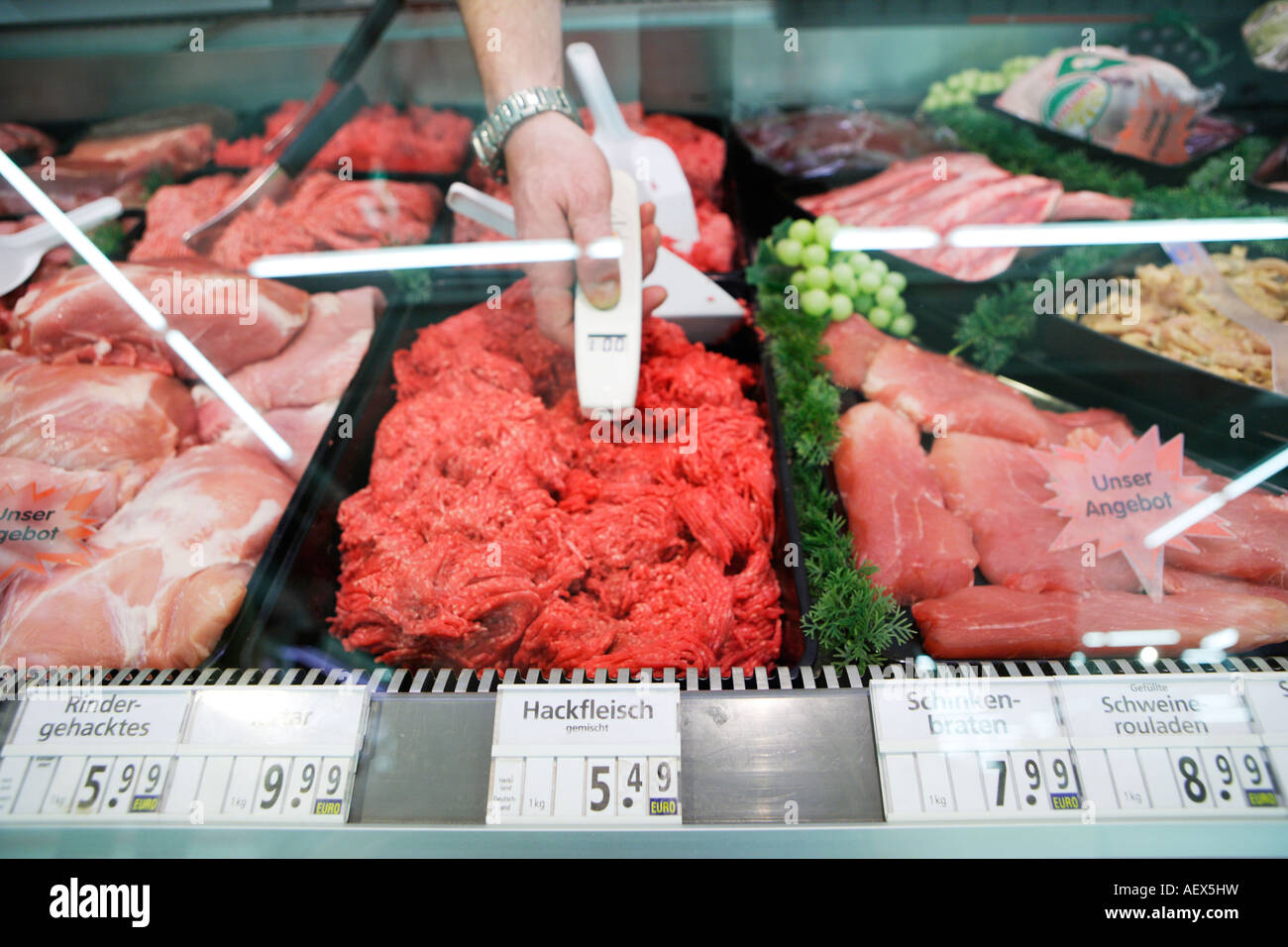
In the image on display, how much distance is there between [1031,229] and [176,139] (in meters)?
2.93

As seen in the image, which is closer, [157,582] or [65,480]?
[157,582]

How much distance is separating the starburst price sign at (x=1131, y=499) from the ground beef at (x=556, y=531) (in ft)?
1.93

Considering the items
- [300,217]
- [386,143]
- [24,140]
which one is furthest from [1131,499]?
[24,140]

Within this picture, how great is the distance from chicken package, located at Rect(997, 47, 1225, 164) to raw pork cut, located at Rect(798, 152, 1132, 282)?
318 millimetres

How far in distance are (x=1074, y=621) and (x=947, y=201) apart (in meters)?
1.54

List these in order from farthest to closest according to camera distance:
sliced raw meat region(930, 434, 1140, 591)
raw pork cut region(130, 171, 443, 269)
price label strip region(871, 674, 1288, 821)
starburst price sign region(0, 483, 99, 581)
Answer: raw pork cut region(130, 171, 443, 269)
sliced raw meat region(930, 434, 1140, 591)
starburst price sign region(0, 483, 99, 581)
price label strip region(871, 674, 1288, 821)

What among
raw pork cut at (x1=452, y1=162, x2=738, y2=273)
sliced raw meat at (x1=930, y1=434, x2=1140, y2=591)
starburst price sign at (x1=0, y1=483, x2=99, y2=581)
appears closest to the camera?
starburst price sign at (x1=0, y1=483, x2=99, y2=581)

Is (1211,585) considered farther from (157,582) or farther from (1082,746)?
(157,582)

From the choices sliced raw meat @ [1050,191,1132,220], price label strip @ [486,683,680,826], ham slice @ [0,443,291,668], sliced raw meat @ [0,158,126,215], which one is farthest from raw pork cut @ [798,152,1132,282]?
sliced raw meat @ [0,158,126,215]

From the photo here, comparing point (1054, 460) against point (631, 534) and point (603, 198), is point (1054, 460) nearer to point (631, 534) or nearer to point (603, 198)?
point (631, 534)

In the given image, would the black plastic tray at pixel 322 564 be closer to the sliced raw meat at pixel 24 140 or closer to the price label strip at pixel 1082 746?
the price label strip at pixel 1082 746

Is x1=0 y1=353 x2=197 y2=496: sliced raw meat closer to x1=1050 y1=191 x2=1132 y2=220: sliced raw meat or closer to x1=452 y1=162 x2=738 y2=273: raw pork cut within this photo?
x1=452 y1=162 x2=738 y2=273: raw pork cut

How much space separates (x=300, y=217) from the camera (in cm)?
229

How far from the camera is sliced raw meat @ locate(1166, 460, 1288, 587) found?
4.45 ft
